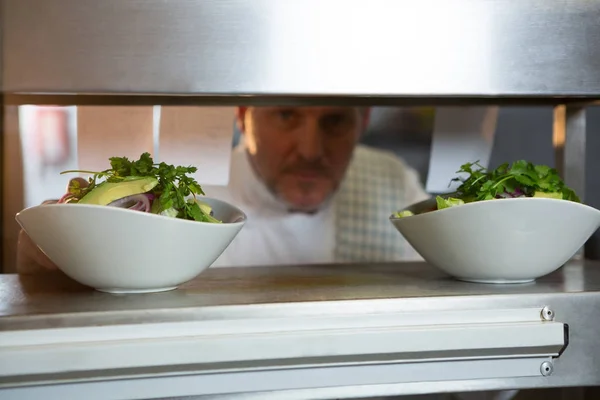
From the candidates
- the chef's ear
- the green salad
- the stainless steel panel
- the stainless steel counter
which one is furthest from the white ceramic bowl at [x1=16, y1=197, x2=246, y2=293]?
the chef's ear

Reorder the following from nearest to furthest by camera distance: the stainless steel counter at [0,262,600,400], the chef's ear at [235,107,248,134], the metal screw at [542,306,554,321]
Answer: the stainless steel counter at [0,262,600,400] < the metal screw at [542,306,554,321] < the chef's ear at [235,107,248,134]

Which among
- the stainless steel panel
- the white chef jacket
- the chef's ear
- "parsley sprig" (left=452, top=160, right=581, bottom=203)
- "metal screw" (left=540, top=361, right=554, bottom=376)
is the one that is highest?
the stainless steel panel

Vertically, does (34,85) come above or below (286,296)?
above

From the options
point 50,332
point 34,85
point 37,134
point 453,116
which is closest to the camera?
point 50,332

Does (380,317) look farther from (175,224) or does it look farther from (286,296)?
(175,224)

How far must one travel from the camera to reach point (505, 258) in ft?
2.68

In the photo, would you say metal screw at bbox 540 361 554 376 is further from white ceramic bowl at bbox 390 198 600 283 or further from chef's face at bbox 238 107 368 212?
chef's face at bbox 238 107 368 212

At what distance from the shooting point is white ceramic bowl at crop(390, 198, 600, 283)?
789mm

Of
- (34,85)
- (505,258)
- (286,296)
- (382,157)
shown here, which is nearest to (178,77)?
(34,85)

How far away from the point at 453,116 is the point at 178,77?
602 millimetres

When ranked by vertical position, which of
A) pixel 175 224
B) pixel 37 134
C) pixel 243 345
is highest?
pixel 37 134

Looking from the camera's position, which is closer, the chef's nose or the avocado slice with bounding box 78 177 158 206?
the avocado slice with bounding box 78 177 158 206

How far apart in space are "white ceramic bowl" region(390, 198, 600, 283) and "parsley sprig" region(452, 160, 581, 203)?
2.0 inches

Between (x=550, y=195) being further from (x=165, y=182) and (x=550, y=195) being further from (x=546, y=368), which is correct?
(x=165, y=182)
